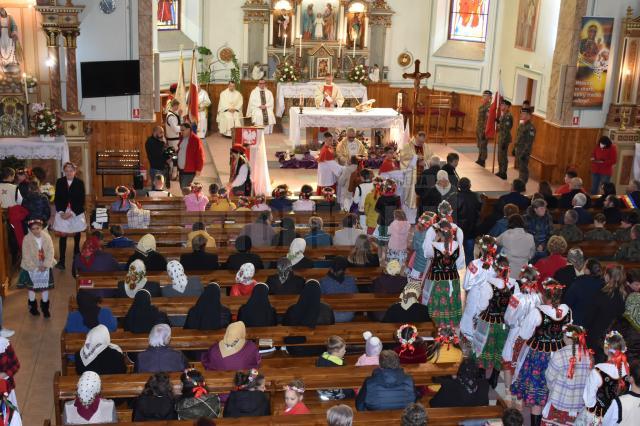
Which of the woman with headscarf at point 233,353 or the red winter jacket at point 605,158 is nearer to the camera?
the woman with headscarf at point 233,353

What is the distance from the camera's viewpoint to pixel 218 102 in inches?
874

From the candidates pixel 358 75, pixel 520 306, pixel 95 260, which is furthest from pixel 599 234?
pixel 358 75

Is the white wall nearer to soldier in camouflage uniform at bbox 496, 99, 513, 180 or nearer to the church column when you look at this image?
the church column

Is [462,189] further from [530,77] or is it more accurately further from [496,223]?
[530,77]

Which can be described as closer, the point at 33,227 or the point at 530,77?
the point at 33,227

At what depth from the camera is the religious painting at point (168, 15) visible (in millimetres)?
21250

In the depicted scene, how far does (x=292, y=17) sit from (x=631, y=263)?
13.9 meters

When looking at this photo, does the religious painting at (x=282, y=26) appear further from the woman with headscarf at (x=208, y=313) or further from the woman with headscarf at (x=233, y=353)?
the woman with headscarf at (x=233, y=353)

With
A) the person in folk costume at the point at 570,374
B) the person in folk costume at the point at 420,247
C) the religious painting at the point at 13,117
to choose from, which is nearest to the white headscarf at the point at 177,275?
the person in folk costume at the point at 420,247

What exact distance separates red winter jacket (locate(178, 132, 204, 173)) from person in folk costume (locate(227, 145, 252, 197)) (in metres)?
0.61

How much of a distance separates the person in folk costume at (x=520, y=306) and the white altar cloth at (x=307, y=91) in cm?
1338

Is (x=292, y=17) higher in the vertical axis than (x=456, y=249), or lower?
higher

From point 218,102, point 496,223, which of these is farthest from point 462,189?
point 218,102

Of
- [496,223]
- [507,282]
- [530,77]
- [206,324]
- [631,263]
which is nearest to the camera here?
[206,324]
